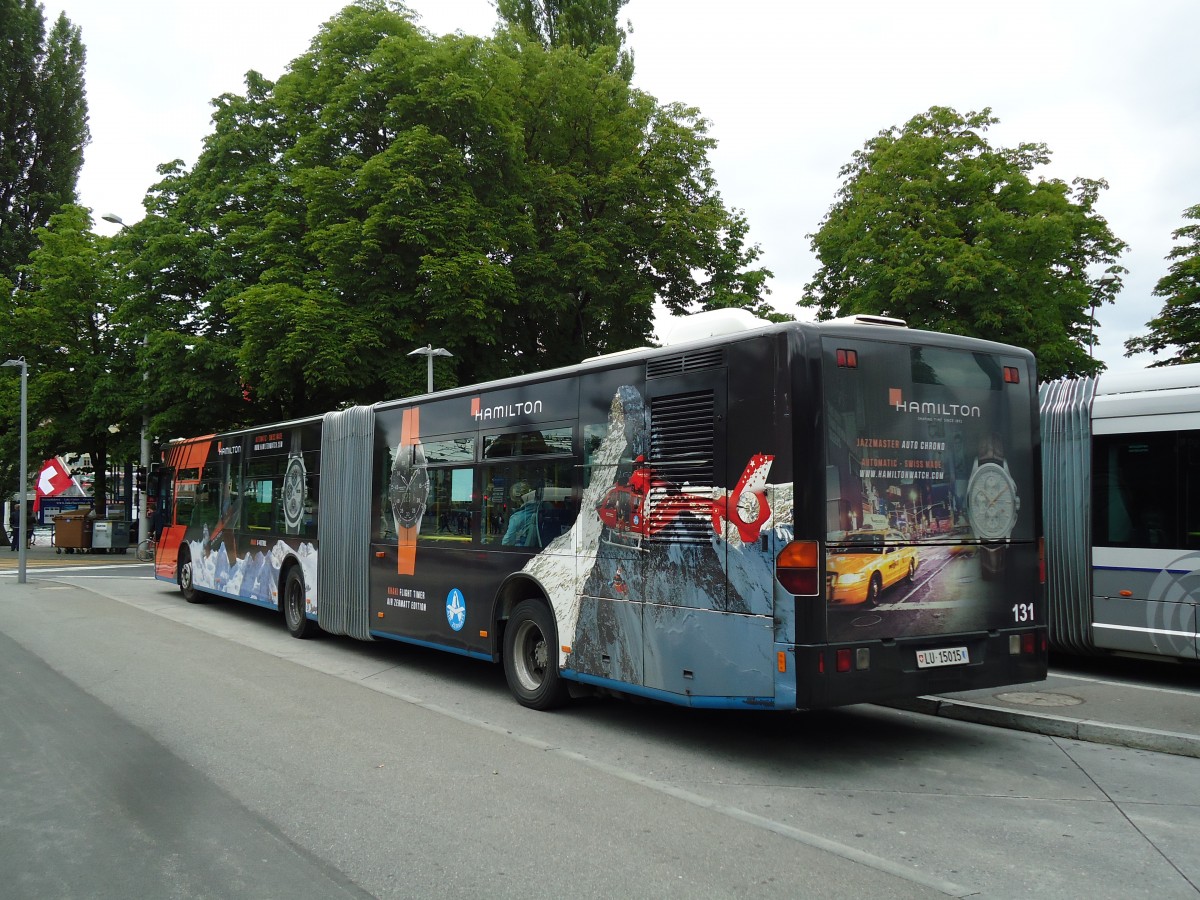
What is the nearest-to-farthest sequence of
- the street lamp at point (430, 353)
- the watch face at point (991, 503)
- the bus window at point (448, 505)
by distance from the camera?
the watch face at point (991, 503) < the bus window at point (448, 505) < the street lamp at point (430, 353)

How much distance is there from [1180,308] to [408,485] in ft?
83.9

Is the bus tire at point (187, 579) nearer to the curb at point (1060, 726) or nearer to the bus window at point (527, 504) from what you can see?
the bus window at point (527, 504)

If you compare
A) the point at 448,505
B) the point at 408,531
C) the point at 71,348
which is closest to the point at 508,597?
the point at 448,505

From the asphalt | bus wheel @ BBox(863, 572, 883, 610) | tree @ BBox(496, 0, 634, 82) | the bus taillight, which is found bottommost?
the asphalt

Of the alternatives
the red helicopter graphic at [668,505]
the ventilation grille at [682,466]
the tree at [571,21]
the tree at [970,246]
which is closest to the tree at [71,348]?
the tree at [571,21]

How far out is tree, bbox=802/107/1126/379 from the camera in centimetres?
2405

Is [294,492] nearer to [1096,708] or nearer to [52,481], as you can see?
[1096,708]

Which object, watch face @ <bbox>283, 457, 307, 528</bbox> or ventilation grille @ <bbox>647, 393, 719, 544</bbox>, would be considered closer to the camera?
ventilation grille @ <bbox>647, 393, 719, 544</bbox>

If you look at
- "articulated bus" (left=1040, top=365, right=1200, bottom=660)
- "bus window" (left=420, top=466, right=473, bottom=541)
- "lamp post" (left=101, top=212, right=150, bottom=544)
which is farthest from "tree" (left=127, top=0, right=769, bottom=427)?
Answer: "articulated bus" (left=1040, top=365, right=1200, bottom=660)

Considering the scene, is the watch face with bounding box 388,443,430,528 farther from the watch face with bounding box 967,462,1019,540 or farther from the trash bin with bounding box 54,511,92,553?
the trash bin with bounding box 54,511,92,553

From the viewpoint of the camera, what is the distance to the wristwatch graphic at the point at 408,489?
1060 cm

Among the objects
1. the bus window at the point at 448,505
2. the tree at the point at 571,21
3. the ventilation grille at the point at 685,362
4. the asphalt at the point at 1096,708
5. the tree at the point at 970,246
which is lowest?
the asphalt at the point at 1096,708

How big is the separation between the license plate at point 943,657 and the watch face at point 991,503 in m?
0.86

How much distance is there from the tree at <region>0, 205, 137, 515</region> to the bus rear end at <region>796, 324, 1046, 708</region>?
3008cm
